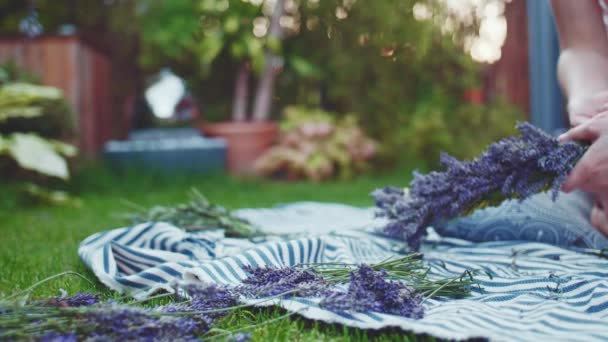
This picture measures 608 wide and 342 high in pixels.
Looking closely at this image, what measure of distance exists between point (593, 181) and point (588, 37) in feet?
2.22

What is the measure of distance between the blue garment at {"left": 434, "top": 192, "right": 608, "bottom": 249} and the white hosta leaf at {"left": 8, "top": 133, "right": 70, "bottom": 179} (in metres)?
2.32

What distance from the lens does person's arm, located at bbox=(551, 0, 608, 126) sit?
1759mm

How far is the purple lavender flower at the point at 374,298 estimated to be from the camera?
45.5 inches

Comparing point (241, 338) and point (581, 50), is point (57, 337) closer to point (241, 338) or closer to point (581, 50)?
point (241, 338)

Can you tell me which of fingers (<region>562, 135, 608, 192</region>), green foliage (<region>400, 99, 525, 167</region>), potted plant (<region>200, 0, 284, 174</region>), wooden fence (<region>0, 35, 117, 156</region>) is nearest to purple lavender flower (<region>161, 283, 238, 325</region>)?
fingers (<region>562, 135, 608, 192</region>)

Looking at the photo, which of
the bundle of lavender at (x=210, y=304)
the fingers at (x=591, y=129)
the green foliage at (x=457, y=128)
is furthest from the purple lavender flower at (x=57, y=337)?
the green foliage at (x=457, y=128)

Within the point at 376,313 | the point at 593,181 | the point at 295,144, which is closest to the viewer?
the point at 376,313

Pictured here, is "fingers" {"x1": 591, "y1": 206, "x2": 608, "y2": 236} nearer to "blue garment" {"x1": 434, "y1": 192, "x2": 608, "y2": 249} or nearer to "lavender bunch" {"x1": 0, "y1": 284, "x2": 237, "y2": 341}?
"blue garment" {"x1": 434, "y1": 192, "x2": 608, "y2": 249}

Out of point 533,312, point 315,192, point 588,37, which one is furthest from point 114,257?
point 315,192

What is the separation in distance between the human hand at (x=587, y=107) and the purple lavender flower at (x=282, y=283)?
967mm

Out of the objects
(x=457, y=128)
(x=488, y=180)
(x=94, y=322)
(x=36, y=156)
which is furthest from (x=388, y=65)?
(x=94, y=322)

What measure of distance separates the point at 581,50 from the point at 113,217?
2.36m

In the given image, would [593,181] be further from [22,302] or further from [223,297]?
[22,302]

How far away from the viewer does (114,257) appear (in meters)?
1.67
